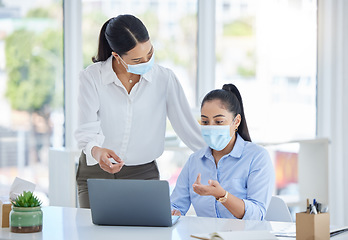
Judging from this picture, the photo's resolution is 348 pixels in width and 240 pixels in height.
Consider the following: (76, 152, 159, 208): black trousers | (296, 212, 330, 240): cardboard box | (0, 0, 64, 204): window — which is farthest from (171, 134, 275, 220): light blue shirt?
(0, 0, 64, 204): window

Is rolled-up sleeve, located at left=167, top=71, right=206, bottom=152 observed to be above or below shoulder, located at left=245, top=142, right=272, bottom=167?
above

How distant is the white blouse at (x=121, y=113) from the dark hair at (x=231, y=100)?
224 mm

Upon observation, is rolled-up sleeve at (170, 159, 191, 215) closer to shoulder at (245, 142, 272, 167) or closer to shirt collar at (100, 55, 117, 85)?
shoulder at (245, 142, 272, 167)

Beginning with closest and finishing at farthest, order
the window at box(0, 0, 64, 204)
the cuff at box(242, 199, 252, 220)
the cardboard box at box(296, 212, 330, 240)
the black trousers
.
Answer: the cardboard box at box(296, 212, 330, 240)
the cuff at box(242, 199, 252, 220)
the black trousers
the window at box(0, 0, 64, 204)

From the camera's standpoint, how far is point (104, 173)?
8.42 ft

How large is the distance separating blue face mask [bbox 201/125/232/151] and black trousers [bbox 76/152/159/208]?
13.2 inches

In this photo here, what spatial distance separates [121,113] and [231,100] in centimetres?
47

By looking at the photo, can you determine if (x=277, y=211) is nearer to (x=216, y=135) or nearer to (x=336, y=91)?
(x=216, y=135)

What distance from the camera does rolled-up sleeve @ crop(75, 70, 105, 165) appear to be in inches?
97.7

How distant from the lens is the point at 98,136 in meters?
2.48

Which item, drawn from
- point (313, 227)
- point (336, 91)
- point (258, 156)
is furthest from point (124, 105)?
point (336, 91)

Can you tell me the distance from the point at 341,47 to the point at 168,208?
2.73 m

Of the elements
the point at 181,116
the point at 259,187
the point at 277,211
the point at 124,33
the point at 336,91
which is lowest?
the point at 277,211

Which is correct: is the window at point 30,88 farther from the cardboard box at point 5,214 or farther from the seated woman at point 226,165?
the cardboard box at point 5,214
